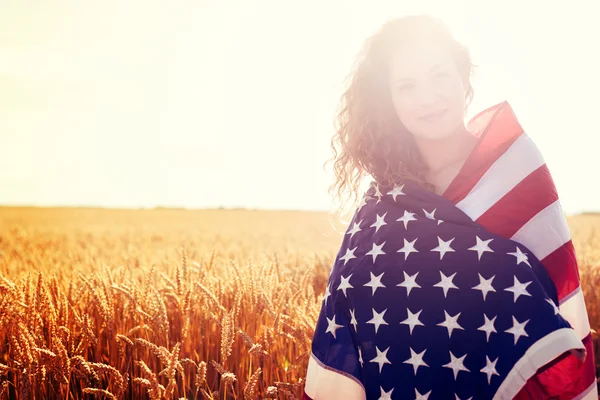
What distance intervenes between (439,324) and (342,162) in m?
1.20

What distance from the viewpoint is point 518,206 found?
2.20m

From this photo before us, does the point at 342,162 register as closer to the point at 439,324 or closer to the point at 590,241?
the point at 439,324

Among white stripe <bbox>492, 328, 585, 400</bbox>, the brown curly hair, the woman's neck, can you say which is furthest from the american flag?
the brown curly hair

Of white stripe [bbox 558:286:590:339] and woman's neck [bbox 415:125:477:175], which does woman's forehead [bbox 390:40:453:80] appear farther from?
white stripe [bbox 558:286:590:339]

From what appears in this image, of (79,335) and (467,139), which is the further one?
(79,335)

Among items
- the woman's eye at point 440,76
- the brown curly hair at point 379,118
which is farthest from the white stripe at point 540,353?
the woman's eye at point 440,76

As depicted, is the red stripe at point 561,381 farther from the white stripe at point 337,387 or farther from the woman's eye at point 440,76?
the woman's eye at point 440,76

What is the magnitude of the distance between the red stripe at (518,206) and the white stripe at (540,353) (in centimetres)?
42

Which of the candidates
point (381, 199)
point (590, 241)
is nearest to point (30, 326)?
point (381, 199)

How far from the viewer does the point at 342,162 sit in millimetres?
3053

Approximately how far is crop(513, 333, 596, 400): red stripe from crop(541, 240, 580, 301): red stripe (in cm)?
26

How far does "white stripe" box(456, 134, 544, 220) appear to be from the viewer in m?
2.22

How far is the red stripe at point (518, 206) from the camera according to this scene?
2184mm

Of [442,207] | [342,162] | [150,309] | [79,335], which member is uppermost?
[342,162]
